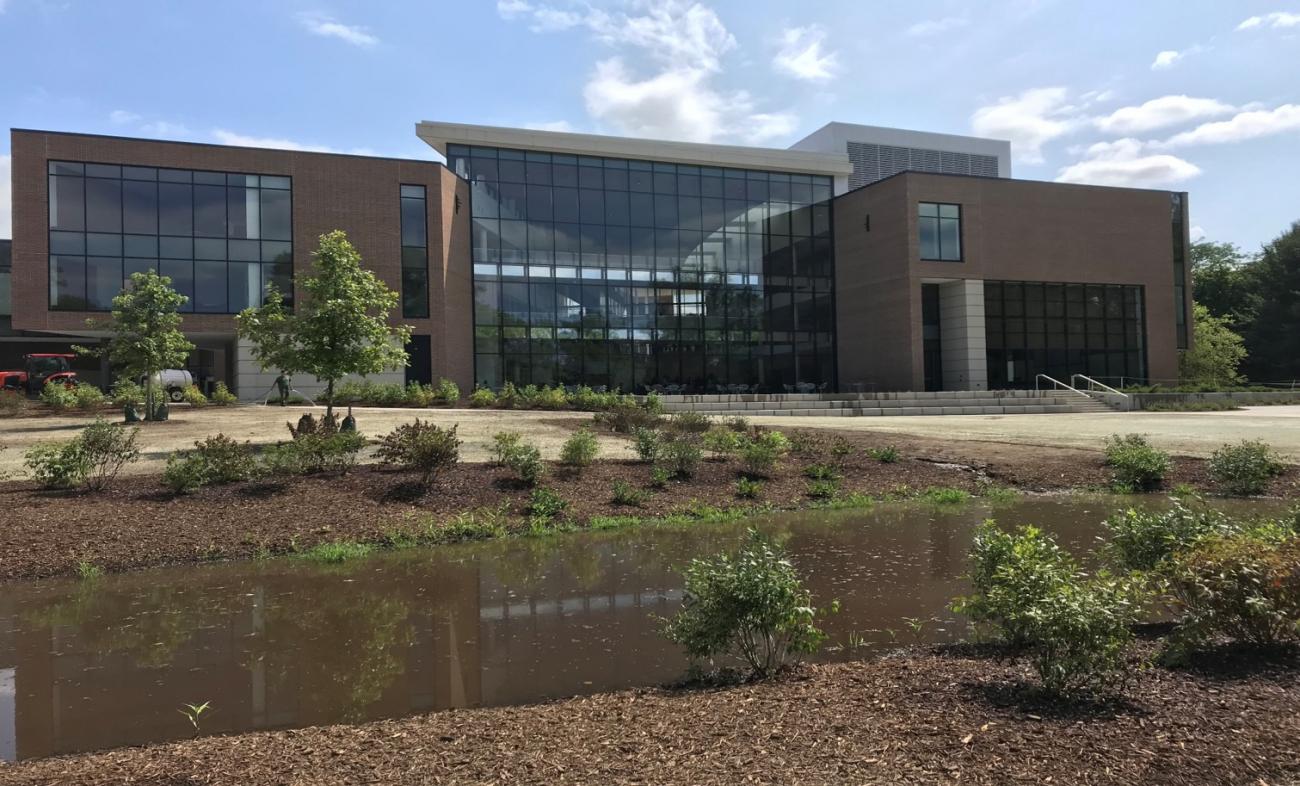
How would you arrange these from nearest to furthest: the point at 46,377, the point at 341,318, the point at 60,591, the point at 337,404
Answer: the point at 60,591, the point at 341,318, the point at 337,404, the point at 46,377

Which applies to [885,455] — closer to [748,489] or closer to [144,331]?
[748,489]

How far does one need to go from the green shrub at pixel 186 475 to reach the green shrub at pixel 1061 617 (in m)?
10.8

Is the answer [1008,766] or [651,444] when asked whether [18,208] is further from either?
[1008,766]

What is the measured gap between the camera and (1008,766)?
10.4ft

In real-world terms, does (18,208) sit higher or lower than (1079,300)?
higher

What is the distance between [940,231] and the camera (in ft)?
126

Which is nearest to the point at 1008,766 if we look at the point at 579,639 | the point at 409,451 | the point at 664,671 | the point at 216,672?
the point at 664,671

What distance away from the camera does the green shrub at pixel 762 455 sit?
45.0 ft

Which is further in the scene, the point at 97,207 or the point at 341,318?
the point at 97,207

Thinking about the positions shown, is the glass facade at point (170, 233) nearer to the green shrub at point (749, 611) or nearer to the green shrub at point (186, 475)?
the green shrub at point (186, 475)

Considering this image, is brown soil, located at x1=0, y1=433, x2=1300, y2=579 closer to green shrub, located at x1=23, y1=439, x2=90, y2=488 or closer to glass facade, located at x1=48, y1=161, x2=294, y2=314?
green shrub, located at x1=23, y1=439, x2=90, y2=488

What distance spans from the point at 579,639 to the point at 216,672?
97.8 inches

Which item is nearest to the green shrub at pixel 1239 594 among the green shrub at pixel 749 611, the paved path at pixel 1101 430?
the green shrub at pixel 749 611

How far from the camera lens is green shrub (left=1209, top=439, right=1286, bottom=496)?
39.1 feet
